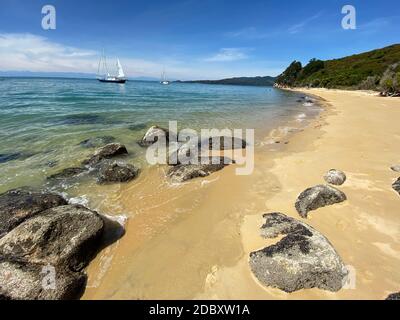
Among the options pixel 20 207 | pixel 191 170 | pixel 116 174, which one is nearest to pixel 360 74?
pixel 191 170

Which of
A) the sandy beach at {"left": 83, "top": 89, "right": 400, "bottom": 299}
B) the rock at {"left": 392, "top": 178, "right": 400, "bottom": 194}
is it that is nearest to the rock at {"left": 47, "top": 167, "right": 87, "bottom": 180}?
the sandy beach at {"left": 83, "top": 89, "right": 400, "bottom": 299}

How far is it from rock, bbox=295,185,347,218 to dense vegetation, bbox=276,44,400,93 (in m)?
42.8

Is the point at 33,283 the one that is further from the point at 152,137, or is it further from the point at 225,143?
the point at 152,137

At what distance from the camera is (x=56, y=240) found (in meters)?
4.67

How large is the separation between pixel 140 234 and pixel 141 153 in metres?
6.41

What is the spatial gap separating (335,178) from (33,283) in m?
7.79

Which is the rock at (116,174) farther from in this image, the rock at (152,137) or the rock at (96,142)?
the rock at (96,142)

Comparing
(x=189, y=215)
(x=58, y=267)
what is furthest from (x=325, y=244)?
(x=58, y=267)

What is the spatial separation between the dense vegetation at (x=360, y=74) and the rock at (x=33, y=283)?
159 feet

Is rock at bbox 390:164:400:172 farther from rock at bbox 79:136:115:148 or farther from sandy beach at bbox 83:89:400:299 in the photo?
rock at bbox 79:136:115:148

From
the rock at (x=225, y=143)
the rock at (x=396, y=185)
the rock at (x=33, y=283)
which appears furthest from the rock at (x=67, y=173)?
the rock at (x=396, y=185)

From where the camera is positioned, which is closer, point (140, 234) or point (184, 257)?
point (184, 257)

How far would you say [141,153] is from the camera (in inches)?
456
